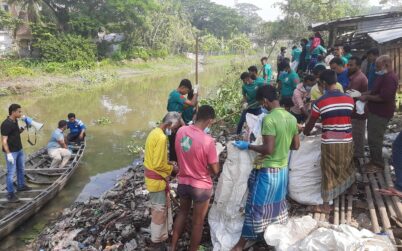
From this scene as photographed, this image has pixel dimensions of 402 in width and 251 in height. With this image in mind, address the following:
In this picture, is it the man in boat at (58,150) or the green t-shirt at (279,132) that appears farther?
the man in boat at (58,150)

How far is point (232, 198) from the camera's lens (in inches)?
182

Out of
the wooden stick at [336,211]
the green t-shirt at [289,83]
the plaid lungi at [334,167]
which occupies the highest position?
the green t-shirt at [289,83]

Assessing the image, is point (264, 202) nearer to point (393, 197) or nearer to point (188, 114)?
point (393, 197)

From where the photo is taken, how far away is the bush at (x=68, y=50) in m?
31.8

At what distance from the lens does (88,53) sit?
35.1 meters

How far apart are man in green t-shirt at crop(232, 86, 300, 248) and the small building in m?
6.61

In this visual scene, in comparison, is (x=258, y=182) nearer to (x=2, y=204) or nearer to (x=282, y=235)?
(x=282, y=235)

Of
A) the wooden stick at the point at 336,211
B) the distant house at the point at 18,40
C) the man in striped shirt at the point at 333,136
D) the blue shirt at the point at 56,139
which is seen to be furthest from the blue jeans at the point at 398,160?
the distant house at the point at 18,40

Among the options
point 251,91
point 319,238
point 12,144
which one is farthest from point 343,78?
point 12,144

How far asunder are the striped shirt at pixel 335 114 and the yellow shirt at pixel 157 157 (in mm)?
2010

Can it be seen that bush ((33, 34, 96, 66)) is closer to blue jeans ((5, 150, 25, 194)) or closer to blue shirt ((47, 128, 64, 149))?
blue shirt ((47, 128, 64, 149))

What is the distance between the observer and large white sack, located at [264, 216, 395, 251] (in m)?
3.67

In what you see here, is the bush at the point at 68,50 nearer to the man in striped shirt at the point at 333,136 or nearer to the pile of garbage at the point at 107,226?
the pile of garbage at the point at 107,226

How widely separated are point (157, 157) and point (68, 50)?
31435 mm
